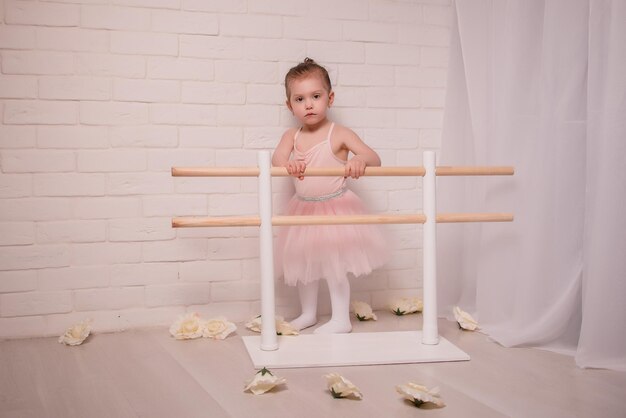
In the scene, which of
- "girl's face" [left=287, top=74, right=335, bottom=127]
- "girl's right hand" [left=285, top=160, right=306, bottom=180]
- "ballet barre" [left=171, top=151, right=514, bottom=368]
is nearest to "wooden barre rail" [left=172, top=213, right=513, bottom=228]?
"ballet barre" [left=171, top=151, right=514, bottom=368]

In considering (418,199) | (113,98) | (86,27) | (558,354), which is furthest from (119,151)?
(558,354)

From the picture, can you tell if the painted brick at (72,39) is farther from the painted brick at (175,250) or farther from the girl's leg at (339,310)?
the girl's leg at (339,310)

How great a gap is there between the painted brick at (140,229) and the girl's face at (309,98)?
64cm

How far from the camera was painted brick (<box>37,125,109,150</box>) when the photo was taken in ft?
7.97

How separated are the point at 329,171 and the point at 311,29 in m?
0.83

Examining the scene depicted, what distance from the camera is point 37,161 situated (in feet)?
7.97

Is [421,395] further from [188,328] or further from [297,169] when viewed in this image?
[188,328]

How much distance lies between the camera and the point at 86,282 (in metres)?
2.50

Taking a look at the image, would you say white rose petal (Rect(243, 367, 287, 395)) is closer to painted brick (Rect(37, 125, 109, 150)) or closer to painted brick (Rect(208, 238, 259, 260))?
painted brick (Rect(208, 238, 259, 260))

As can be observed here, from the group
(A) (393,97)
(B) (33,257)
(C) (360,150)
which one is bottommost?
(B) (33,257)

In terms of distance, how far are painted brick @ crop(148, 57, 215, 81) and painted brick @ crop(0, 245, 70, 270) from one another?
2.37 feet

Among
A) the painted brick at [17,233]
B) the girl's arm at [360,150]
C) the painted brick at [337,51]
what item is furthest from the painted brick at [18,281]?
the painted brick at [337,51]

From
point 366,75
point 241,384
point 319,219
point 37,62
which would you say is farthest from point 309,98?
point 241,384

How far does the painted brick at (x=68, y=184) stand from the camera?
2436mm
